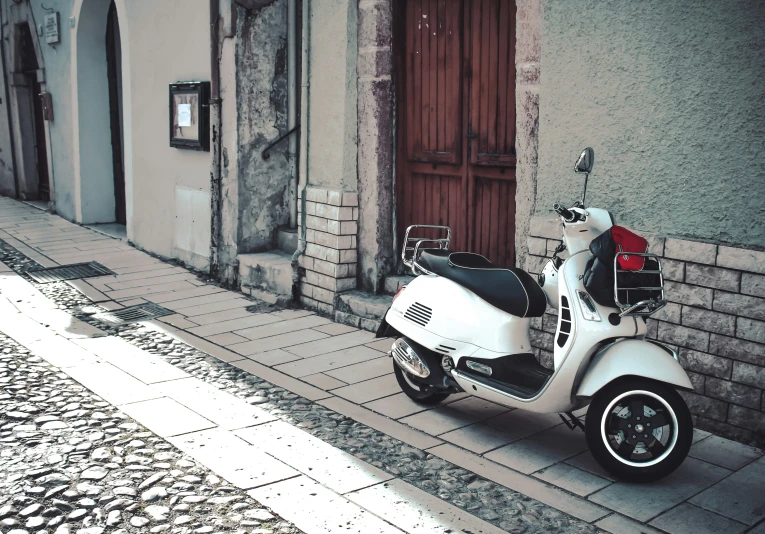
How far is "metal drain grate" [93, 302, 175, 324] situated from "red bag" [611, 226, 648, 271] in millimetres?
4668

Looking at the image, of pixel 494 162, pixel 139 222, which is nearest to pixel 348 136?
pixel 494 162

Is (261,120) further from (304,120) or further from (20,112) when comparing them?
(20,112)

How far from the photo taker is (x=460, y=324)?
14.7 ft

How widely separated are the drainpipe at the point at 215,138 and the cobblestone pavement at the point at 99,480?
371 centimetres

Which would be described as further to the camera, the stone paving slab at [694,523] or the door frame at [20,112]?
the door frame at [20,112]

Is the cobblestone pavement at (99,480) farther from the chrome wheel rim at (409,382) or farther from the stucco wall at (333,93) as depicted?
the stucco wall at (333,93)

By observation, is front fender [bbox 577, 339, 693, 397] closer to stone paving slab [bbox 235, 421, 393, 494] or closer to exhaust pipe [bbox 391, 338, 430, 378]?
exhaust pipe [bbox 391, 338, 430, 378]

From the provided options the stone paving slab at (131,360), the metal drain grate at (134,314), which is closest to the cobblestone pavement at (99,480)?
the stone paving slab at (131,360)

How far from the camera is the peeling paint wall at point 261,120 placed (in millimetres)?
8062

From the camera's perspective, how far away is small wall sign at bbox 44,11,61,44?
1263 centimetres

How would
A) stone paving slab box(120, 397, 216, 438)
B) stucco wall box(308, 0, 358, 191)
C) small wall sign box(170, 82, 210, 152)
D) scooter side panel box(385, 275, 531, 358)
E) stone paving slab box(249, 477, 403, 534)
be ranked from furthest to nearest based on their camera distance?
small wall sign box(170, 82, 210, 152)
stucco wall box(308, 0, 358, 191)
stone paving slab box(120, 397, 216, 438)
scooter side panel box(385, 275, 531, 358)
stone paving slab box(249, 477, 403, 534)

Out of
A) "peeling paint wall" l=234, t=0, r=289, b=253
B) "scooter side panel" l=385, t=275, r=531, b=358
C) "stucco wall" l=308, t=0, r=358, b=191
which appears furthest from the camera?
"peeling paint wall" l=234, t=0, r=289, b=253

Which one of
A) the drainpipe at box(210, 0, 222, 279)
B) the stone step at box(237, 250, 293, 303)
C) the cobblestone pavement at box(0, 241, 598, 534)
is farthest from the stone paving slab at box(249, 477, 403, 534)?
the drainpipe at box(210, 0, 222, 279)

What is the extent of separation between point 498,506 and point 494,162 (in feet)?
10.5
